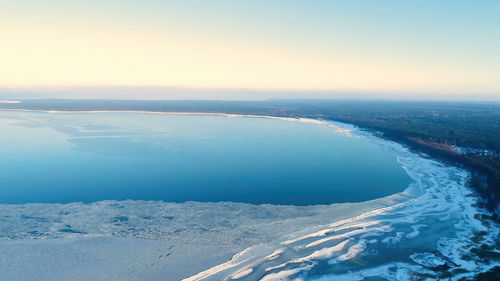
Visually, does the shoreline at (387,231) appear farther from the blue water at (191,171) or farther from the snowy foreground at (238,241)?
the blue water at (191,171)

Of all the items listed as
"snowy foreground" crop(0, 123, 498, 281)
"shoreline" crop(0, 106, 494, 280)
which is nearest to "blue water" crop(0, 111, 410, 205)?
"snowy foreground" crop(0, 123, 498, 281)

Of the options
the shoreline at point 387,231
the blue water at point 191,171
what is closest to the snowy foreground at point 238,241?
the shoreline at point 387,231

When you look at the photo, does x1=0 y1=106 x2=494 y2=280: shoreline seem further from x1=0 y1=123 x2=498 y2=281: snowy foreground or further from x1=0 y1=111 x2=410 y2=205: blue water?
x1=0 y1=111 x2=410 y2=205: blue water

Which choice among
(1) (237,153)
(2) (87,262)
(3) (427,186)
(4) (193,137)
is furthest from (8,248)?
(4) (193,137)

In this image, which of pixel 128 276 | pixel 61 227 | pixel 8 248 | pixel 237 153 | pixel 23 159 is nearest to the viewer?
pixel 128 276

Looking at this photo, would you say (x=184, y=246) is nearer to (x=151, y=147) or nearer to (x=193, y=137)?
(x=151, y=147)
